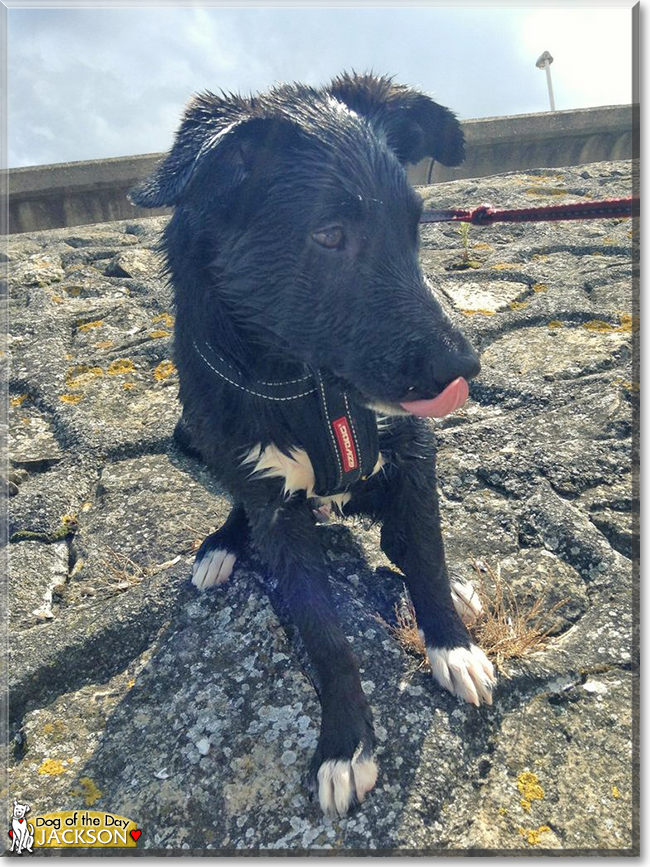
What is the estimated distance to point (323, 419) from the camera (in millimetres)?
2131

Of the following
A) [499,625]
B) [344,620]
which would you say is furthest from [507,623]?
[344,620]

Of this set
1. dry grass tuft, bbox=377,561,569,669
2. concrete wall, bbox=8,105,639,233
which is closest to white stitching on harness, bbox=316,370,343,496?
dry grass tuft, bbox=377,561,569,669

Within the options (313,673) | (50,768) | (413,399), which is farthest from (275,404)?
(50,768)

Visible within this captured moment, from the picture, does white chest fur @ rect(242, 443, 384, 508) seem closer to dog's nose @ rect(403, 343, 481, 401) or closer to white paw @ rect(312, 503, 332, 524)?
white paw @ rect(312, 503, 332, 524)

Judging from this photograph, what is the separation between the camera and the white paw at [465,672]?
6.12ft

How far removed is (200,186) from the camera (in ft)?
6.53

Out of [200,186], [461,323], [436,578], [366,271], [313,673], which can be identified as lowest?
[313,673]

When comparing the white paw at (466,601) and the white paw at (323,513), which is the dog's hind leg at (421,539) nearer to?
the white paw at (466,601)

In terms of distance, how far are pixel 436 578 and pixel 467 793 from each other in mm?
721

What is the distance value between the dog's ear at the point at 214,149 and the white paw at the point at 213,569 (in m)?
1.35

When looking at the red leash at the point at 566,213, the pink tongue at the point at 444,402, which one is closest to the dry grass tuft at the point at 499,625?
the pink tongue at the point at 444,402

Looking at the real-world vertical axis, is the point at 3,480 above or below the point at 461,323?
below

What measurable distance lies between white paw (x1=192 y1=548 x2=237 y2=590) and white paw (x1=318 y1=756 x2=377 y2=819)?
901 mm

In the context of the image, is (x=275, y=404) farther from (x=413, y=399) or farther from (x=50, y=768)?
(x=50, y=768)
